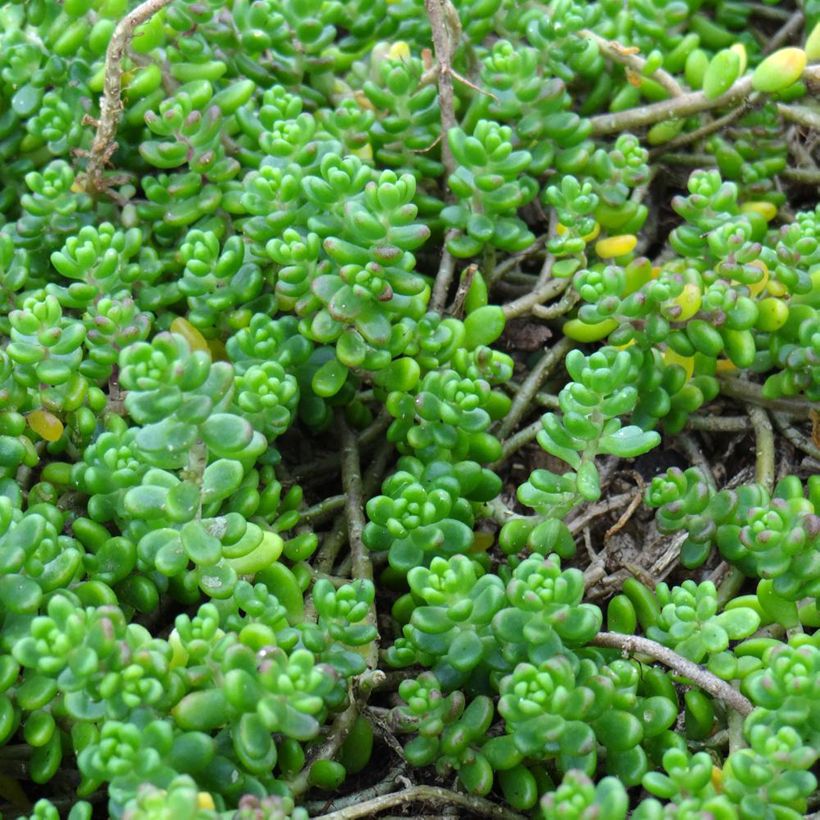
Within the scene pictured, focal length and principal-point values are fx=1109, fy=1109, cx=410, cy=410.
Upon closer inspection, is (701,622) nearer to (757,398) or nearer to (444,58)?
(757,398)

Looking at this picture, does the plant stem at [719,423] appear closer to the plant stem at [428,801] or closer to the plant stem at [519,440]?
the plant stem at [519,440]

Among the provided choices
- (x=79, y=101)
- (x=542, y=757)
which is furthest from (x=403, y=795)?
(x=79, y=101)

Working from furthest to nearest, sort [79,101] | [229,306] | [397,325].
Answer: [79,101] < [229,306] < [397,325]

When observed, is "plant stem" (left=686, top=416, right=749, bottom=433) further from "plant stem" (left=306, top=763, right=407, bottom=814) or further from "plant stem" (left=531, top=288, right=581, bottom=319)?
"plant stem" (left=306, top=763, right=407, bottom=814)

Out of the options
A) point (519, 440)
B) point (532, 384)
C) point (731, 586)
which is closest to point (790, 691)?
point (731, 586)

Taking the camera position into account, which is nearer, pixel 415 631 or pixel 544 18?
pixel 415 631

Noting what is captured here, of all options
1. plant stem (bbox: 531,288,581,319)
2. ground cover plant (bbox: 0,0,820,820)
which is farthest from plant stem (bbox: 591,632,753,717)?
plant stem (bbox: 531,288,581,319)

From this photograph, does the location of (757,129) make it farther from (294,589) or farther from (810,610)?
(294,589)
